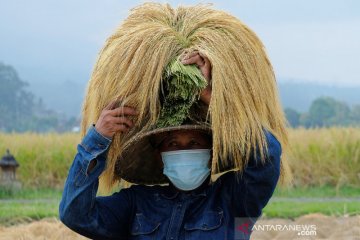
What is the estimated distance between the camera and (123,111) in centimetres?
395

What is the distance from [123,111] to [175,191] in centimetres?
43

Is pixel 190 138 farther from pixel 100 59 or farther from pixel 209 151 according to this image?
pixel 100 59

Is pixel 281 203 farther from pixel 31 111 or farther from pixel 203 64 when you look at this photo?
pixel 31 111

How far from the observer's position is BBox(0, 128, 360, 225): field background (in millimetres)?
12859

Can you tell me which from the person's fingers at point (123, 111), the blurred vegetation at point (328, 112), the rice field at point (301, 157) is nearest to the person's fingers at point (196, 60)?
the person's fingers at point (123, 111)

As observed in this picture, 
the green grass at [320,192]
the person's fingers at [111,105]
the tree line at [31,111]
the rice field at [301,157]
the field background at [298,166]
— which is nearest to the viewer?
the person's fingers at [111,105]

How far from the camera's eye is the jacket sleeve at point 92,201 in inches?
154

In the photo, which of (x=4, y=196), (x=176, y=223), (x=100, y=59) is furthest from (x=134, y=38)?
(x=4, y=196)

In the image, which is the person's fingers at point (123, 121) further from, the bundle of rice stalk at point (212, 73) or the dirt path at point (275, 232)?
the dirt path at point (275, 232)

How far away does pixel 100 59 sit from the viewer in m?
4.25

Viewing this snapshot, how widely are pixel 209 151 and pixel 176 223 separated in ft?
1.15

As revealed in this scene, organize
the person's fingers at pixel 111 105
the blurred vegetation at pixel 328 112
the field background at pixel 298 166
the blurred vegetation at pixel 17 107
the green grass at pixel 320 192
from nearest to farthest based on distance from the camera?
the person's fingers at pixel 111 105
the green grass at pixel 320 192
the field background at pixel 298 166
the blurred vegetation at pixel 328 112
the blurred vegetation at pixel 17 107

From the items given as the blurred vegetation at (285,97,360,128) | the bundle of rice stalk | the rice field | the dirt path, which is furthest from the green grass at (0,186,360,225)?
the blurred vegetation at (285,97,360,128)

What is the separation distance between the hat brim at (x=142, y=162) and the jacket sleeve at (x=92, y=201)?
0.21m
